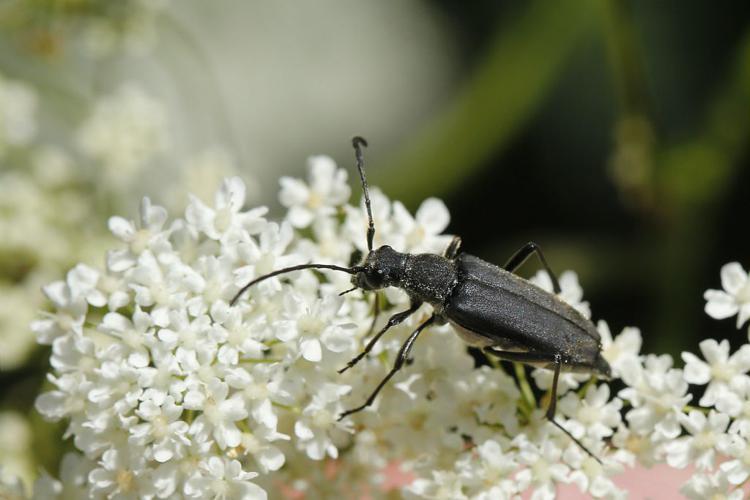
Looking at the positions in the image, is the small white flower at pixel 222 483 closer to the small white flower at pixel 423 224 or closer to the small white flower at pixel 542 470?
the small white flower at pixel 542 470

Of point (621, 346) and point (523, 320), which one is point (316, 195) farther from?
point (621, 346)

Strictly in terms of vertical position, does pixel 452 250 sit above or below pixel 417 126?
below

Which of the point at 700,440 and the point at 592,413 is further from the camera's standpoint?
the point at 592,413

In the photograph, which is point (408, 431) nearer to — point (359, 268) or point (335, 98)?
point (359, 268)

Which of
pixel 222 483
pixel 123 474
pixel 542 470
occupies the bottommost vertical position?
pixel 123 474

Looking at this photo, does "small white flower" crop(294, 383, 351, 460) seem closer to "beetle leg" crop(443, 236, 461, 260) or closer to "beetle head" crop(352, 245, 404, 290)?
"beetle head" crop(352, 245, 404, 290)

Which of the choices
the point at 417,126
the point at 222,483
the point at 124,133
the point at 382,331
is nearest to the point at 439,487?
the point at 382,331

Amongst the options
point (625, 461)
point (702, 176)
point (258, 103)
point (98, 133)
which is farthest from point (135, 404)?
point (258, 103)
